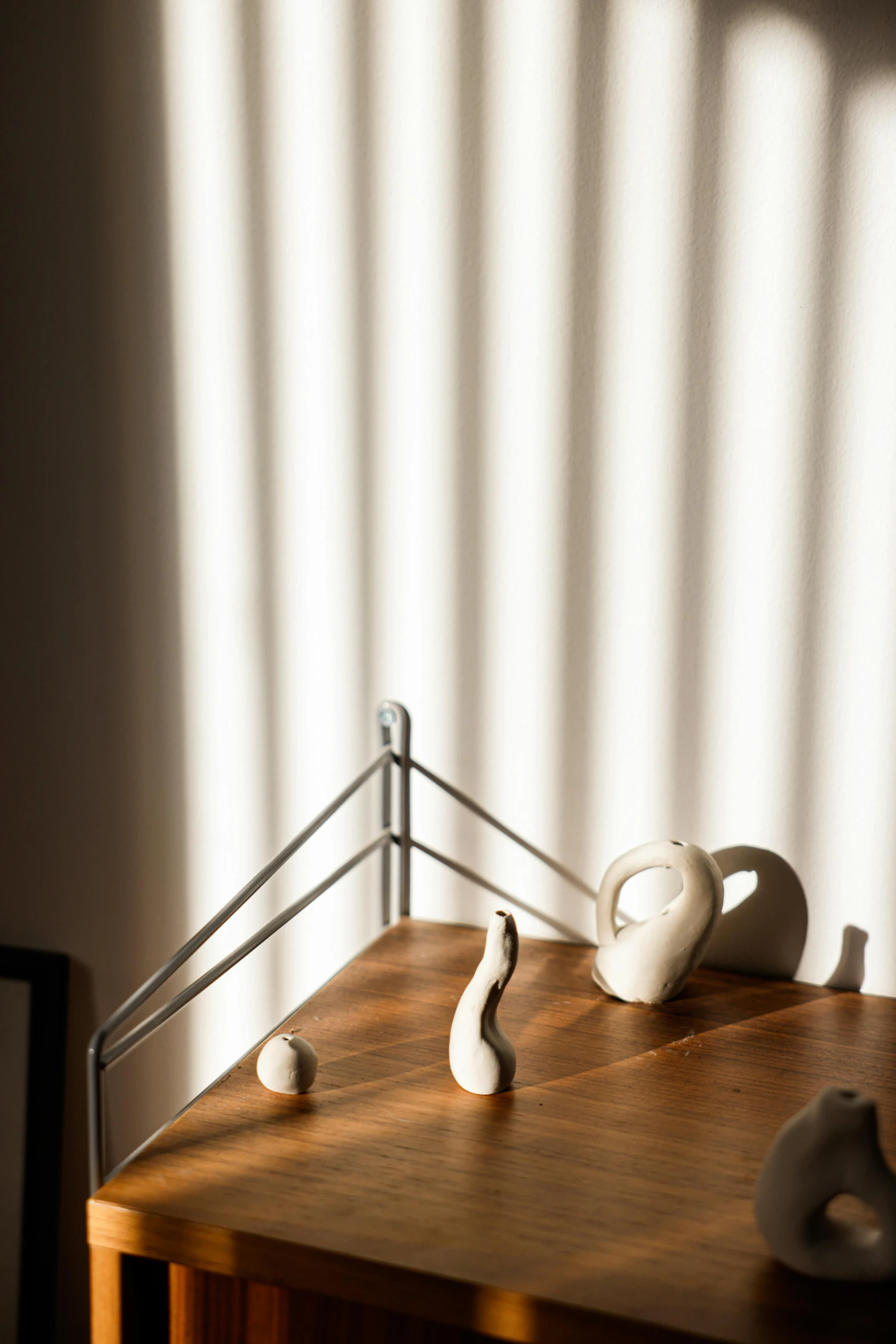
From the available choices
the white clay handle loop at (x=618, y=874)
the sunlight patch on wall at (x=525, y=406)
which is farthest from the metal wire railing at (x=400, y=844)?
the white clay handle loop at (x=618, y=874)

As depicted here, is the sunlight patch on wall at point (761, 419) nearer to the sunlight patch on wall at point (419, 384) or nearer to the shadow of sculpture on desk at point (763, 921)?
the shadow of sculpture on desk at point (763, 921)

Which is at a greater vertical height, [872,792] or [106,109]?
[106,109]

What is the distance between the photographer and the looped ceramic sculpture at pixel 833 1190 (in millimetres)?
708

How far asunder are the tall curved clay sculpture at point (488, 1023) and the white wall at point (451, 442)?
0.31 meters

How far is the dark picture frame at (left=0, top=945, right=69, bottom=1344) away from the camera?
1.40m

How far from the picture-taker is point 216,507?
1.26 metres

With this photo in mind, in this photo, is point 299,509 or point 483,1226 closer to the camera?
point 483,1226

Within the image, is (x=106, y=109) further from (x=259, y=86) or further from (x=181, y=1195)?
(x=181, y=1195)

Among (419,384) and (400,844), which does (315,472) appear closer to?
(419,384)

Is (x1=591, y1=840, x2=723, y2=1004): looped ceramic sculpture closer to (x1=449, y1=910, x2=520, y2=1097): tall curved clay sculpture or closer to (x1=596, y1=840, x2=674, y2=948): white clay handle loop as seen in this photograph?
(x1=596, y1=840, x2=674, y2=948): white clay handle loop

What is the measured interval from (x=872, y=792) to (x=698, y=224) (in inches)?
22.2

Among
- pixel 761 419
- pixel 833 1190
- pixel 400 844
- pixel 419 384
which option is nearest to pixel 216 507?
pixel 419 384

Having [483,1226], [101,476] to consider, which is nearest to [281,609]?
[101,476]

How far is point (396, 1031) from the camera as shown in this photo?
1.01 metres
